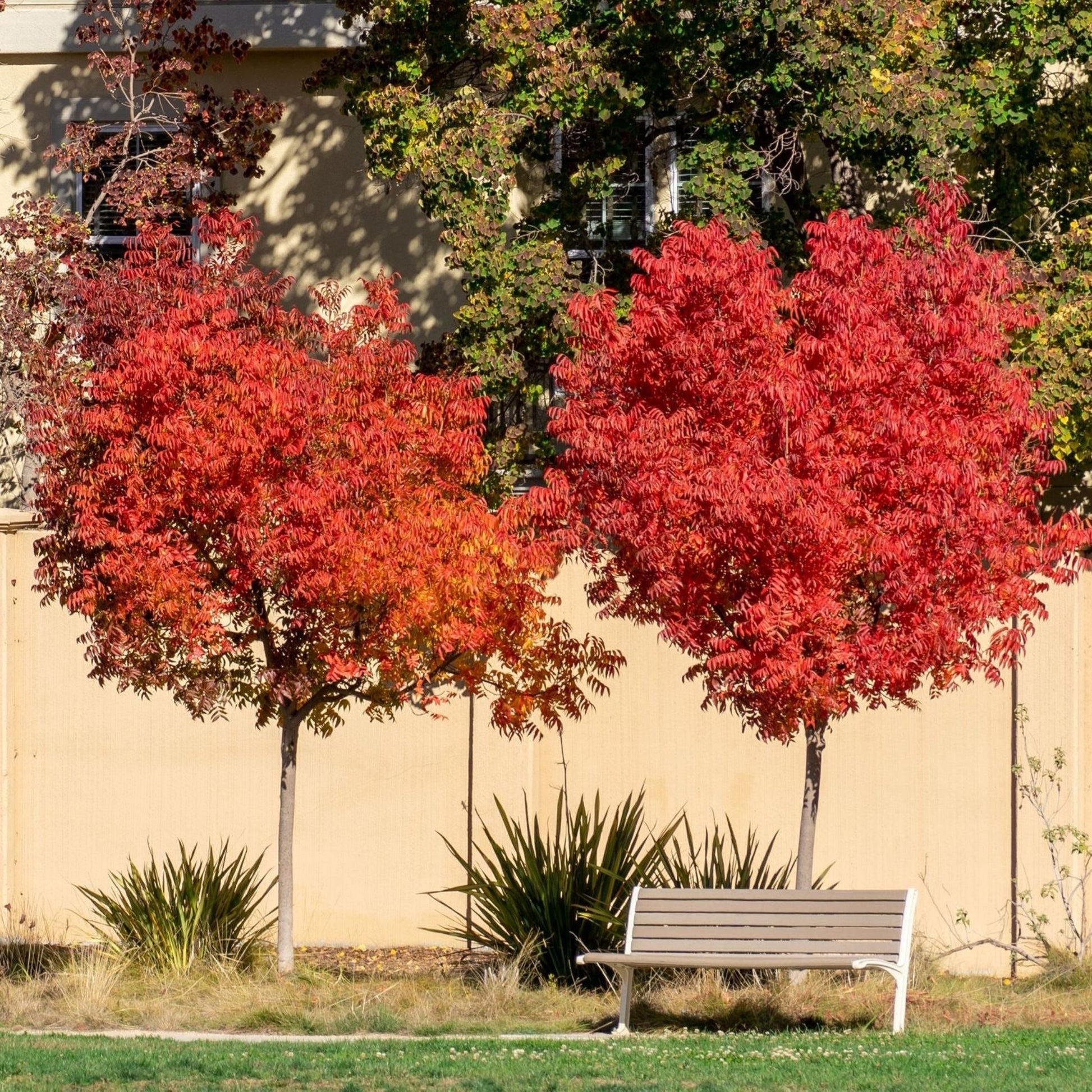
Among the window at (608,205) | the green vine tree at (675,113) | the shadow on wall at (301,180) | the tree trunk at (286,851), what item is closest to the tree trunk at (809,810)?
the tree trunk at (286,851)

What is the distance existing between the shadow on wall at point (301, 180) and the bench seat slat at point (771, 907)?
8.07 meters

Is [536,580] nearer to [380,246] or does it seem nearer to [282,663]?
[282,663]

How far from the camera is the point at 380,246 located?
17.2 meters

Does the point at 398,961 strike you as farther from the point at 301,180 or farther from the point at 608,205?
the point at 301,180

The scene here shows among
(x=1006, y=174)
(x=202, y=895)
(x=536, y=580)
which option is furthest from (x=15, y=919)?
(x=1006, y=174)

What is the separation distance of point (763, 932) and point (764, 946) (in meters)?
0.08

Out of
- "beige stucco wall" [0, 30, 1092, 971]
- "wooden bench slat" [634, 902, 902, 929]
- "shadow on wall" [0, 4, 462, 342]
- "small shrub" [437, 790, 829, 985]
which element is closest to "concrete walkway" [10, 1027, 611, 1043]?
"wooden bench slat" [634, 902, 902, 929]

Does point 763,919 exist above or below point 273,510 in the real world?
below

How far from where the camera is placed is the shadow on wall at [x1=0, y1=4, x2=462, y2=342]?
17.1m

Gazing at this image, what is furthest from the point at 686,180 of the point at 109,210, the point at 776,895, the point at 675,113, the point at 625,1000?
the point at 625,1000

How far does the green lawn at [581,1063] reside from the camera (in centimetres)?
800

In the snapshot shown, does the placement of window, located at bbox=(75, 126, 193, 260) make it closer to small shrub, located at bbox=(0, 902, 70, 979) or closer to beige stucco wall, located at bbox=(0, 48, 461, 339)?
beige stucco wall, located at bbox=(0, 48, 461, 339)

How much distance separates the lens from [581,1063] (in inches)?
339

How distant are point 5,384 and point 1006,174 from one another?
9.21m
